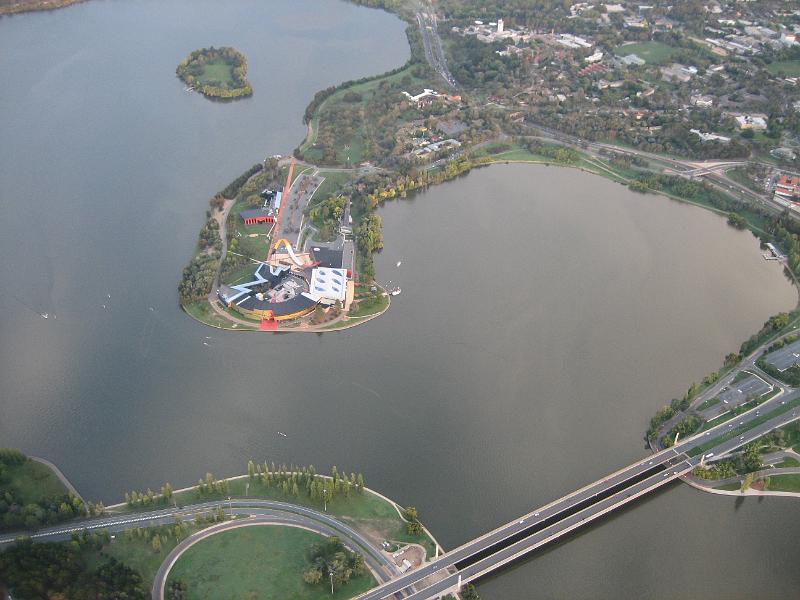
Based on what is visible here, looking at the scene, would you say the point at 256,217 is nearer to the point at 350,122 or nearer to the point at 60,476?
the point at 350,122

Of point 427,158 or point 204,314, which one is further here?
point 427,158

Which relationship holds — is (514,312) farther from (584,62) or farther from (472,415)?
(584,62)

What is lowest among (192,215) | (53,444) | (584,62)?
(53,444)

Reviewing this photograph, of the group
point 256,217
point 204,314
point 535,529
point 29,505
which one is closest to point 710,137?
point 256,217

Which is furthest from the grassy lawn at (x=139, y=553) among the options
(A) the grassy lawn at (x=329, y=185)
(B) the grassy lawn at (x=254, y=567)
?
(A) the grassy lawn at (x=329, y=185)

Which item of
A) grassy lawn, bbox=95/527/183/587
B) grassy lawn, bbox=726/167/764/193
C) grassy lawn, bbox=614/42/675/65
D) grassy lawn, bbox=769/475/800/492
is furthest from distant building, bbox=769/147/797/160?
grassy lawn, bbox=95/527/183/587

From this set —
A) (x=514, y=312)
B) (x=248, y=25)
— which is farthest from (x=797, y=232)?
(x=248, y=25)
